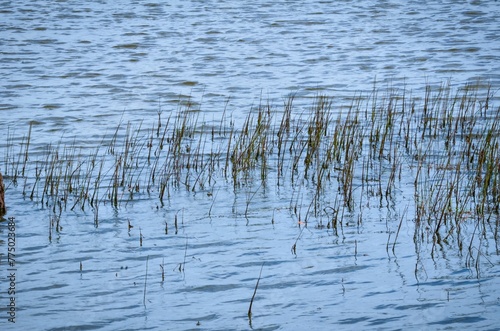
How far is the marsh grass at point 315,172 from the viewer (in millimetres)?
6922

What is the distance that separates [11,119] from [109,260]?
6.72m

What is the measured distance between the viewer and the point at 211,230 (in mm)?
6848

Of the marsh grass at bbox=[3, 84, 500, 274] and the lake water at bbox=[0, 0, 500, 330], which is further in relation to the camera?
the marsh grass at bbox=[3, 84, 500, 274]

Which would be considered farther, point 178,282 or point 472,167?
point 472,167

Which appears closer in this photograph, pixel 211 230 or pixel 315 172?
pixel 211 230

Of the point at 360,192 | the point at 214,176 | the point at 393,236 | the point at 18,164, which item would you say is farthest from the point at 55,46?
the point at 393,236

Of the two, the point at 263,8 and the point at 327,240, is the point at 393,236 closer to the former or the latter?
the point at 327,240

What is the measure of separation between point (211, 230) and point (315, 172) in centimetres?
211

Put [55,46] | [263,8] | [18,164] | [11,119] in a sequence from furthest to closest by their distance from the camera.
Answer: [263,8]
[55,46]
[11,119]
[18,164]

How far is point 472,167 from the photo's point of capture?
330 inches

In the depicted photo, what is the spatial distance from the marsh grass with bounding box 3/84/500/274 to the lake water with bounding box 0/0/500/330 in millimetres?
49

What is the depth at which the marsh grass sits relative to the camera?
Answer: 6922 millimetres

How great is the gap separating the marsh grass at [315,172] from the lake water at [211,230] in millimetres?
49

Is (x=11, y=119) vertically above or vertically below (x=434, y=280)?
below
